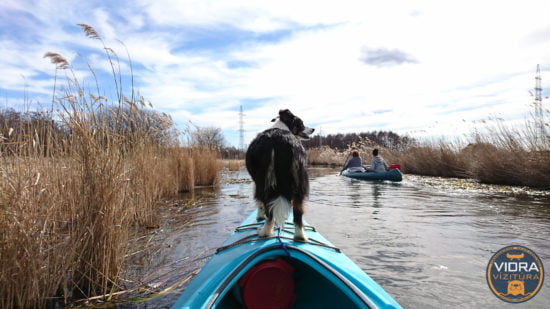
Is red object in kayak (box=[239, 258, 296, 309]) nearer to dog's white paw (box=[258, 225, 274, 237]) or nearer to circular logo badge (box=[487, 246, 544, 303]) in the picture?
dog's white paw (box=[258, 225, 274, 237])

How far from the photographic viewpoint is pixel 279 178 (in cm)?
314

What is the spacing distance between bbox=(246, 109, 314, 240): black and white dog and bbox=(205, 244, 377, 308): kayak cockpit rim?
0.46 metres

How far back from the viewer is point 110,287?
3.17 metres

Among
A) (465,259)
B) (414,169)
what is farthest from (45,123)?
(414,169)

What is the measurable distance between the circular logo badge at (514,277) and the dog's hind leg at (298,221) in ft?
6.88

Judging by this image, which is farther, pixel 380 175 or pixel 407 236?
pixel 380 175

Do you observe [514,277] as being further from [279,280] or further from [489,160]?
[489,160]

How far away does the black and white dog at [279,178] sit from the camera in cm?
311

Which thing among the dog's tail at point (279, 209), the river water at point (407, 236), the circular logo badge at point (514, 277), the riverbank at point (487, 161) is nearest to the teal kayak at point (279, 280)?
the dog's tail at point (279, 209)

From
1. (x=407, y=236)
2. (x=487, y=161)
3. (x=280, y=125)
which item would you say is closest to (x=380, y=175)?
(x=487, y=161)

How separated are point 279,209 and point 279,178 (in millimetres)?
297

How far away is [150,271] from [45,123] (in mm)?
1995

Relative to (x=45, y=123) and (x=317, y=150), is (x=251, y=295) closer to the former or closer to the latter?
(x=45, y=123)

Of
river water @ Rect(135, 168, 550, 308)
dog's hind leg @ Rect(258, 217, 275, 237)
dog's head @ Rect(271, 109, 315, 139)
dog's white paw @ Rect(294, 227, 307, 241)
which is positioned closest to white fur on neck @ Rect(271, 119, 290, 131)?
dog's head @ Rect(271, 109, 315, 139)
